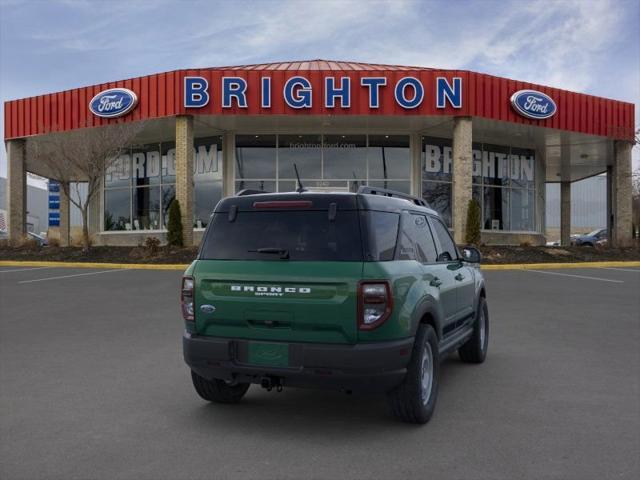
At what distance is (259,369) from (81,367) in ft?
9.98

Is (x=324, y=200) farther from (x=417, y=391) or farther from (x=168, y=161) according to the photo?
(x=168, y=161)

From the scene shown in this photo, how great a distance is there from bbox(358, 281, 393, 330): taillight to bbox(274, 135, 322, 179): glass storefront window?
2049 cm

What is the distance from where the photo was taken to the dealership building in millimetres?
20750

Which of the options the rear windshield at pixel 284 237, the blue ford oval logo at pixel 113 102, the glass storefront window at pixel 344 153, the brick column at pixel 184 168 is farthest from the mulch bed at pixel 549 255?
the rear windshield at pixel 284 237

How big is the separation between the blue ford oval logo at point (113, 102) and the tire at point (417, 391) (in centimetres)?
1980

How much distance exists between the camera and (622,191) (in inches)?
993

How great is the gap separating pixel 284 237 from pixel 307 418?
147 centimetres

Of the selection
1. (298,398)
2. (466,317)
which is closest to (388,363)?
(298,398)

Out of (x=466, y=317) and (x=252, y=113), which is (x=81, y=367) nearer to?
(x=466, y=317)

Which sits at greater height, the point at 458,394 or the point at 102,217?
the point at 102,217

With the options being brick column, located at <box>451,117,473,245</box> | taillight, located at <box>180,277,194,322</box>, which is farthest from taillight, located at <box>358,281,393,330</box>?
brick column, located at <box>451,117,473,245</box>

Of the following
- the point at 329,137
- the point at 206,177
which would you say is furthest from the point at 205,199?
the point at 329,137

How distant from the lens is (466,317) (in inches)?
239

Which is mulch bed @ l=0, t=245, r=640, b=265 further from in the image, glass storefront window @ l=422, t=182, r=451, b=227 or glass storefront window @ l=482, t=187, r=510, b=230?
glass storefront window @ l=422, t=182, r=451, b=227
